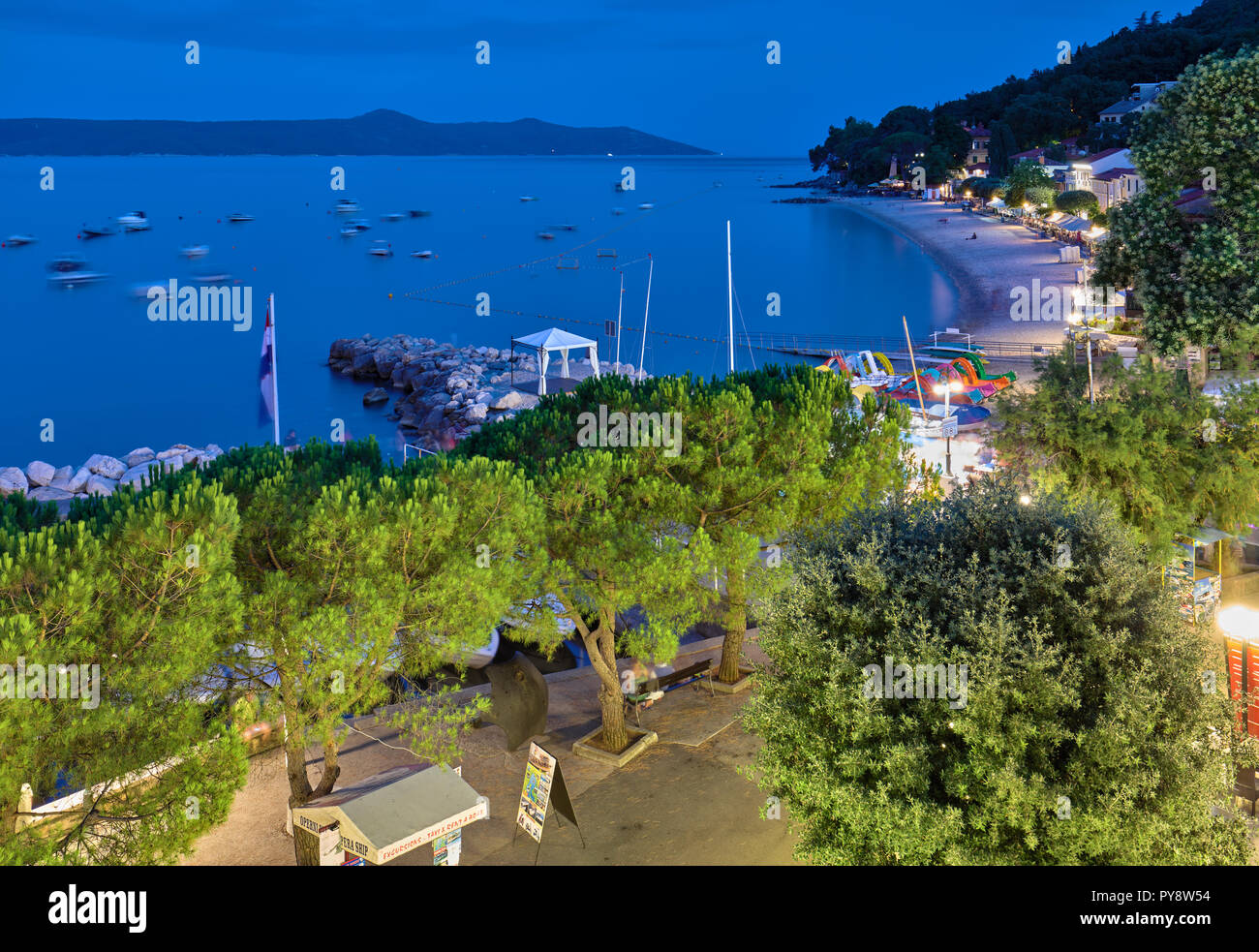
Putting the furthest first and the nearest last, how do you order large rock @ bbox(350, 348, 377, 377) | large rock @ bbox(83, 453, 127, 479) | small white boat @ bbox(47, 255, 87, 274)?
small white boat @ bbox(47, 255, 87, 274) → large rock @ bbox(350, 348, 377, 377) → large rock @ bbox(83, 453, 127, 479)

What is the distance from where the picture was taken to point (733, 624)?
17266mm

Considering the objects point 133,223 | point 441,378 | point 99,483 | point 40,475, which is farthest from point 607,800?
point 133,223

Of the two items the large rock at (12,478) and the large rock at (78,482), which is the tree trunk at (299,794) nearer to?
the large rock at (12,478)

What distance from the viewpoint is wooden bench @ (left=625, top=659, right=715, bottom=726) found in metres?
17.2

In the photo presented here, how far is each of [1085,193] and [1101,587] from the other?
9125 centimetres

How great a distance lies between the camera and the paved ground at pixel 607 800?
12.8 meters

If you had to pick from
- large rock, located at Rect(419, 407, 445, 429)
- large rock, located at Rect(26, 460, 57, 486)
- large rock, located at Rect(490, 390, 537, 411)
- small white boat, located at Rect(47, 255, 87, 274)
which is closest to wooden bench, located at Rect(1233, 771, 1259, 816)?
large rock, located at Rect(490, 390, 537, 411)

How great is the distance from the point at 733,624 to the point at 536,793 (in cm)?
573

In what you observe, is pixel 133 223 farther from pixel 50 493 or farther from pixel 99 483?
pixel 99 483

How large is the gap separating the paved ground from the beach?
43.5 m

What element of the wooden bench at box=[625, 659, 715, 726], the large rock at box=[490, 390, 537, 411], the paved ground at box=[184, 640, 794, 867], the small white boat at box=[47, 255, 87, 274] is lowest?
the paved ground at box=[184, 640, 794, 867]

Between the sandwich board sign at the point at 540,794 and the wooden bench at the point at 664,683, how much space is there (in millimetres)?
4317

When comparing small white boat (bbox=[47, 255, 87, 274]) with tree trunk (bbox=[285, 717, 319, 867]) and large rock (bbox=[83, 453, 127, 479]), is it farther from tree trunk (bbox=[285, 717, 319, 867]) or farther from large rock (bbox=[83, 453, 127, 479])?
tree trunk (bbox=[285, 717, 319, 867])

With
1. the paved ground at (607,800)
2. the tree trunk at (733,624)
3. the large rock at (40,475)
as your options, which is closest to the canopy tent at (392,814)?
the paved ground at (607,800)
